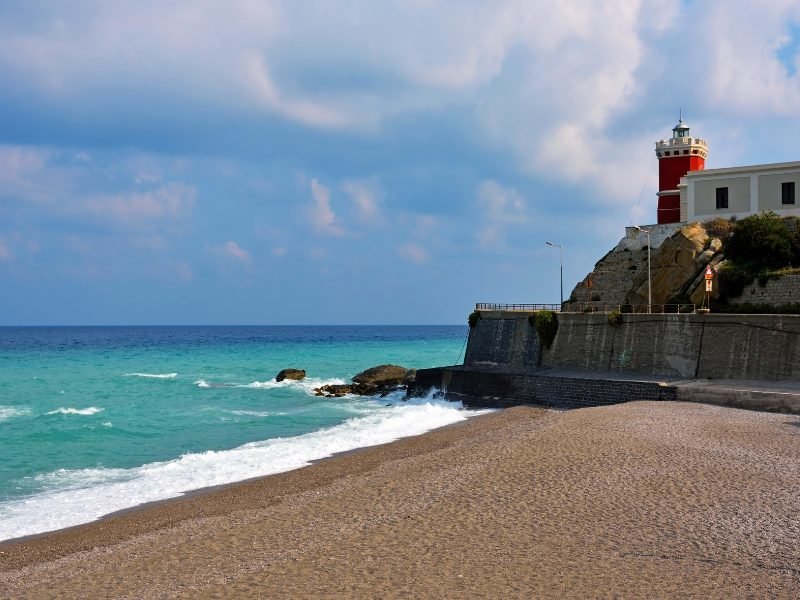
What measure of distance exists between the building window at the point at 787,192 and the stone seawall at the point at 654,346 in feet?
43.2

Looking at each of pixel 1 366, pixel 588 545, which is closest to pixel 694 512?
pixel 588 545

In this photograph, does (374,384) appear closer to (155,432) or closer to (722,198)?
(155,432)

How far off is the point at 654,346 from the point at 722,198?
1395 centimetres

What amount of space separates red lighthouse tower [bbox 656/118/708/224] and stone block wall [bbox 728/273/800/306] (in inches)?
488

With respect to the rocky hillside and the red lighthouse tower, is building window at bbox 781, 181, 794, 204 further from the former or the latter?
the red lighthouse tower

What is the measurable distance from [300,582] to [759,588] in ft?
19.3

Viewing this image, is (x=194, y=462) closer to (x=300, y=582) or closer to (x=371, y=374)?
(x=300, y=582)

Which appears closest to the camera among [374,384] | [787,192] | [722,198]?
[787,192]

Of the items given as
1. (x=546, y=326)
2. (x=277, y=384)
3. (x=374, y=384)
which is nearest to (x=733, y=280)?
(x=546, y=326)

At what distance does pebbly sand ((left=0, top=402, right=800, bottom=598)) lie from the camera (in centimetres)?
924

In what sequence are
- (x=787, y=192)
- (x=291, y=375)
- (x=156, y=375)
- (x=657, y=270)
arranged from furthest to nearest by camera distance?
(x=156, y=375)
(x=291, y=375)
(x=657, y=270)
(x=787, y=192)

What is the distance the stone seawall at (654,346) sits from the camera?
87.3ft

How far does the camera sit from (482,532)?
11211 millimetres

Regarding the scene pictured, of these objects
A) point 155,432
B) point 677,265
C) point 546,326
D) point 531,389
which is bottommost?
point 155,432
